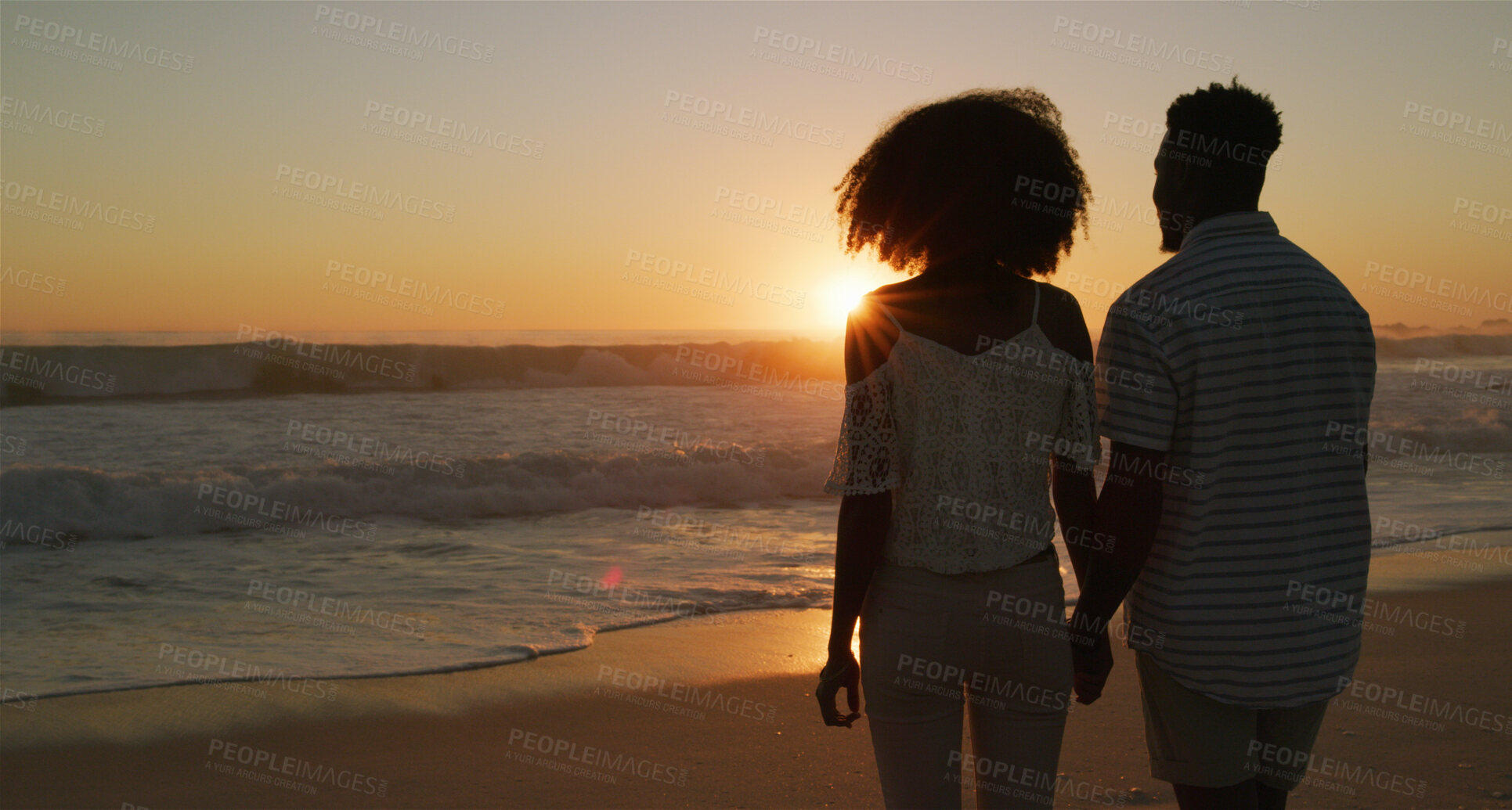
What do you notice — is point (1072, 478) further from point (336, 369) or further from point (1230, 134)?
point (336, 369)

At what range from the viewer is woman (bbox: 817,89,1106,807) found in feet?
5.51

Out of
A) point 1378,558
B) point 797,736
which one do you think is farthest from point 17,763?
point 1378,558

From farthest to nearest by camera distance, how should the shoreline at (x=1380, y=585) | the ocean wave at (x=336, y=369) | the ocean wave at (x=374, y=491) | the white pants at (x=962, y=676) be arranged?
the ocean wave at (x=336, y=369), the ocean wave at (x=374, y=491), the shoreline at (x=1380, y=585), the white pants at (x=962, y=676)

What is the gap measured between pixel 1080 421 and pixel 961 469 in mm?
248

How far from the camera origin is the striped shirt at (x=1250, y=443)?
1.70m

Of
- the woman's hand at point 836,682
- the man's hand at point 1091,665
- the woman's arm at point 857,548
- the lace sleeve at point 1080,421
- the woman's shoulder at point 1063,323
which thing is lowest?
the woman's hand at point 836,682

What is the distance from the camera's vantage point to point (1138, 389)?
173cm

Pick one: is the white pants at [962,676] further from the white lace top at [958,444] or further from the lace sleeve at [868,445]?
the lace sleeve at [868,445]

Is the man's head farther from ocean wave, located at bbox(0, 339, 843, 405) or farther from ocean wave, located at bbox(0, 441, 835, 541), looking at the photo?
ocean wave, located at bbox(0, 339, 843, 405)

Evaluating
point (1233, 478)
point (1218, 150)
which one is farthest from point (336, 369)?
point (1233, 478)

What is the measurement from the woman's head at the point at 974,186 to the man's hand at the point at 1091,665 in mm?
725

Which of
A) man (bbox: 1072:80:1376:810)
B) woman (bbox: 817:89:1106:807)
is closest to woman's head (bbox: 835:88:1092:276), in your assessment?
woman (bbox: 817:89:1106:807)

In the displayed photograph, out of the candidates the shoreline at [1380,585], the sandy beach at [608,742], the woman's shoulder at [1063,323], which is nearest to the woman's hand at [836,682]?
the woman's shoulder at [1063,323]

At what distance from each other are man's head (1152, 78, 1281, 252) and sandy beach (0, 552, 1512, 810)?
2.46 meters
